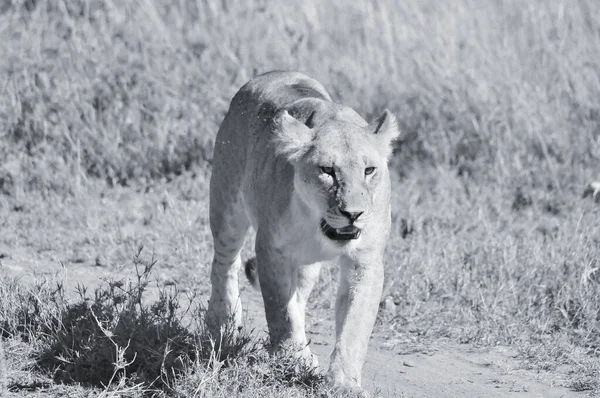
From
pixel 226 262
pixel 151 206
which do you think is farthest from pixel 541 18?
pixel 226 262

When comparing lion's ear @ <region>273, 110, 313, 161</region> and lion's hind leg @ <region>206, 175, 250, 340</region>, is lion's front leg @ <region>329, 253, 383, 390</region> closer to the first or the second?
lion's ear @ <region>273, 110, 313, 161</region>

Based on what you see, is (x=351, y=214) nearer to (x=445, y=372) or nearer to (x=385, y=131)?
(x=385, y=131)

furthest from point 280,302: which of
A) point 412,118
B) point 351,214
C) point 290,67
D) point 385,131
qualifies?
point 290,67

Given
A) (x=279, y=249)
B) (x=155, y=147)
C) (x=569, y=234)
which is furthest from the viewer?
(x=155, y=147)

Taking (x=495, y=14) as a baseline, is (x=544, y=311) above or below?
below

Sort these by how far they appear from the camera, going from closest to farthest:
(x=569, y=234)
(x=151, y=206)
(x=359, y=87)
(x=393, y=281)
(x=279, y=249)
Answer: (x=279, y=249) → (x=393, y=281) → (x=569, y=234) → (x=151, y=206) → (x=359, y=87)

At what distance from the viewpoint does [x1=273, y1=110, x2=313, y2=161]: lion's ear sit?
4.01m

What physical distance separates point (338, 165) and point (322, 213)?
19cm

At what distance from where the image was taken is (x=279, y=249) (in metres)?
4.10

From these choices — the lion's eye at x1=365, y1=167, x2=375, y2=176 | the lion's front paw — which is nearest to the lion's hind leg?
the lion's eye at x1=365, y1=167, x2=375, y2=176

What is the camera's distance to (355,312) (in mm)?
3955

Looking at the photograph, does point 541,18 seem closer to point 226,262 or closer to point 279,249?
point 226,262

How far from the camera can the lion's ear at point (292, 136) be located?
4.01 metres

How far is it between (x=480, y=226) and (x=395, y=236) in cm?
53
